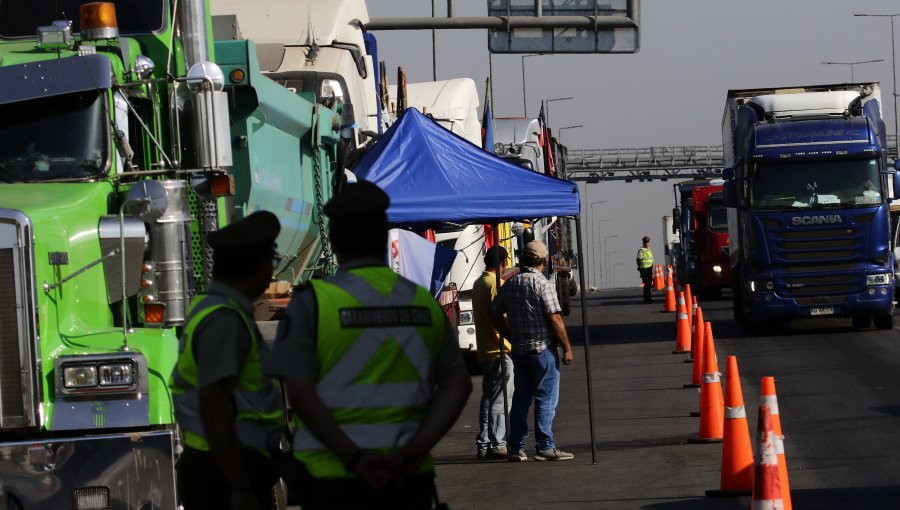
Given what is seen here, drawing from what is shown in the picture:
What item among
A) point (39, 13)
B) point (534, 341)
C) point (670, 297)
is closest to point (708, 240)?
point (670, 297)

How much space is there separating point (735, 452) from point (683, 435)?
3.97m

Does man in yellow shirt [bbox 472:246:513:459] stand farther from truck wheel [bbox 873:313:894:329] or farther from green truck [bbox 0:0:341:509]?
truck wheel [bbox 873:313:894:329]

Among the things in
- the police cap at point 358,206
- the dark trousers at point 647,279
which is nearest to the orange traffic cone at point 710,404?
the police cap at point 358,206

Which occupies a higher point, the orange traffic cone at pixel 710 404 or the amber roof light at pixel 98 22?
Result: the amber roof light at pixel 98 22

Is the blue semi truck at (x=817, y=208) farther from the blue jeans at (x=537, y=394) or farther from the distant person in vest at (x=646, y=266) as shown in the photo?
the distant person in vest at (x=646, y=266)

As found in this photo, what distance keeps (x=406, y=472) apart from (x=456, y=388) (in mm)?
365

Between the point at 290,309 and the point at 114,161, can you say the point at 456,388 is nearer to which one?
the point at 290,309

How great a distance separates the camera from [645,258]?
1722 inches

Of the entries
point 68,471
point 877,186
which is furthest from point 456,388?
point 877,186

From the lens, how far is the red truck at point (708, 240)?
41500 mm

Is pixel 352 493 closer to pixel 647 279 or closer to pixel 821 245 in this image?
pixel 821 245

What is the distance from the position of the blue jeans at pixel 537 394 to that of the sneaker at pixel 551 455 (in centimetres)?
3

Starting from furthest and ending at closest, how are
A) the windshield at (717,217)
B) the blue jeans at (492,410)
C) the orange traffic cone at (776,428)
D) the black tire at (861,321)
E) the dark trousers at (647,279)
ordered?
1. the dark trousers at (647,279)
2. the windshield at (717,217)
3. the black tire at (861,321)
4. the blue jeans at (492,410)
5. the orange traffic cone at (776,428)

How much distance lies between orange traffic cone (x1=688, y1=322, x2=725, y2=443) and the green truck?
448cm
